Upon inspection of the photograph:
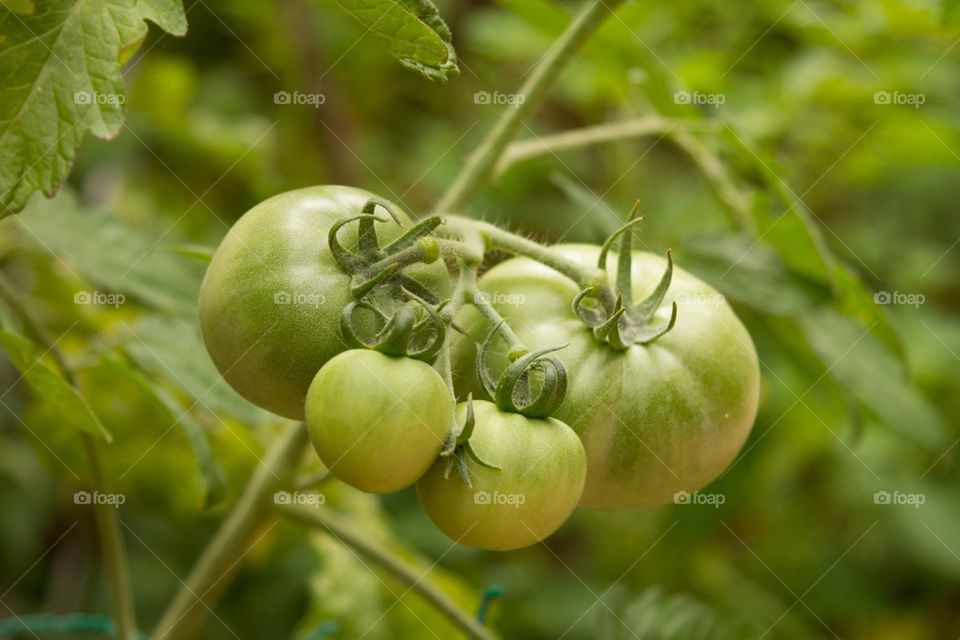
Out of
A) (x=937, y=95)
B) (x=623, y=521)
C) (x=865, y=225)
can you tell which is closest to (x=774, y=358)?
(x=623, y=521)

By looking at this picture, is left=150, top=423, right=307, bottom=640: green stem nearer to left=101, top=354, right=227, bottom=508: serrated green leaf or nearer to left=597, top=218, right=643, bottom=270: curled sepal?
left=101, top=354, right=227, bottom=508: serrated green leaf

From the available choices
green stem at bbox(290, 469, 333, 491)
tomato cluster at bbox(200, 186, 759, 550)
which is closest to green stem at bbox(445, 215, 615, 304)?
tomato cluster at bbox(200, 186, 759, 550)

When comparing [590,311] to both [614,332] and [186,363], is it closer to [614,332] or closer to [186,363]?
[614,332]

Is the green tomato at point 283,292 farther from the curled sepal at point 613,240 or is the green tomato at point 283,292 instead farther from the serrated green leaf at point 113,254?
the serrated green leaf at point 113,254

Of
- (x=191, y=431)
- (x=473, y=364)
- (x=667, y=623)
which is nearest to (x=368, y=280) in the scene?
(x=473, y=364)

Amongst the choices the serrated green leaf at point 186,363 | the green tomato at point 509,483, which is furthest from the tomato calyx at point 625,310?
the serrated green leaf at point 186,363

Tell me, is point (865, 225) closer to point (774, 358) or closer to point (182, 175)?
point (774, 358)

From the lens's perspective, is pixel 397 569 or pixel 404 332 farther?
pixel 397 569
